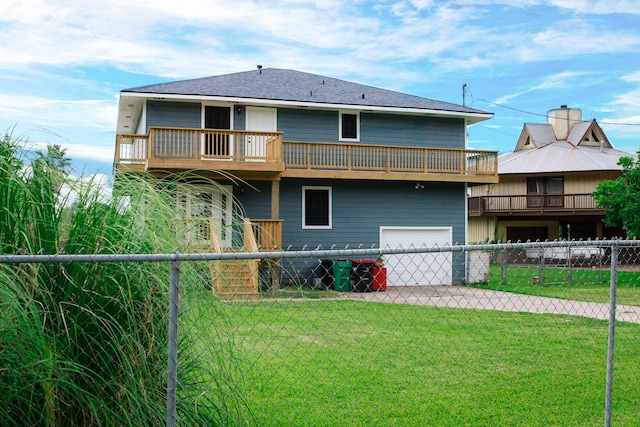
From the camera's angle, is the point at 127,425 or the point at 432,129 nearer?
the point at 127,425

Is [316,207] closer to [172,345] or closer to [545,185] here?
[172,345]

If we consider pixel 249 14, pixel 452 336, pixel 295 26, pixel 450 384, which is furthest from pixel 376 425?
pixel 295 26

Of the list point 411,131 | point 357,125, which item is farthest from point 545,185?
point 357,125

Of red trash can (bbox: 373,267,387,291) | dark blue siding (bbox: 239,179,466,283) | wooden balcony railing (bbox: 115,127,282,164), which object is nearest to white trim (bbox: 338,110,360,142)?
dark blue siding (bbox: 239,179,466,283)

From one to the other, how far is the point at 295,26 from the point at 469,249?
17561 mm

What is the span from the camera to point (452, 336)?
10.1m

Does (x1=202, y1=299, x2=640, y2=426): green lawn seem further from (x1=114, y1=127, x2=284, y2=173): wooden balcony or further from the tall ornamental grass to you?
(x1=114, y1=127, x2=284, y2=173): wooden balcony

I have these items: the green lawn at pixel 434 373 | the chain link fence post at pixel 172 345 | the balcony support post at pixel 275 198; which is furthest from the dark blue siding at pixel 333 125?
the chain link fence post at pixel 172 345

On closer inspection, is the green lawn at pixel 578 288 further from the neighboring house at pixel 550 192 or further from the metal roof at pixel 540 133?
the metal roof at pixel 540 133

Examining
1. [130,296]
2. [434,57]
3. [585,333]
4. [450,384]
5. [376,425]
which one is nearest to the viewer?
[130,296]

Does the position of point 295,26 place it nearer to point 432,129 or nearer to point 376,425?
point 432,129

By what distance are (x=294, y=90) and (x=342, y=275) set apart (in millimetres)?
7514

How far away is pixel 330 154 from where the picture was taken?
2159 centimetres

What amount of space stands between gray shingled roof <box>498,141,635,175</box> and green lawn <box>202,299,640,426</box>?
2888cm
